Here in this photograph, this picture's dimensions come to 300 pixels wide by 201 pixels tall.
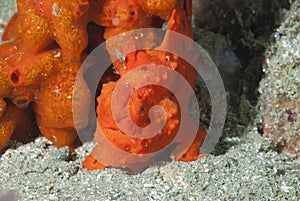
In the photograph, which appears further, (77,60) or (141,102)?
(77,60)

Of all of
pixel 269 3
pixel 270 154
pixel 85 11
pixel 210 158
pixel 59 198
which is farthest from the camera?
pixel 269 3

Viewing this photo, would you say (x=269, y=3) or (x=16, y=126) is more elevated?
(x=269, y=3)

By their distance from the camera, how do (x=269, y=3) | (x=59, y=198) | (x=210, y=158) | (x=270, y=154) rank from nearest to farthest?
(x=59, y=198) → (x=210, y=158) → (x=270, y=154) → (x=269, y=3)

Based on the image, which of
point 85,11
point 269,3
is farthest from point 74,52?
point 269,3

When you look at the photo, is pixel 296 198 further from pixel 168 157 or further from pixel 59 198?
pixel 59 198

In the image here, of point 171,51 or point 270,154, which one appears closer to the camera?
point 171,51

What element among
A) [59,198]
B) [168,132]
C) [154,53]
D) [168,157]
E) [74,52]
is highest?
[154,53]

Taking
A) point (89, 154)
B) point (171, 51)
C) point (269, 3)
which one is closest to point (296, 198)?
point (171, 51)
